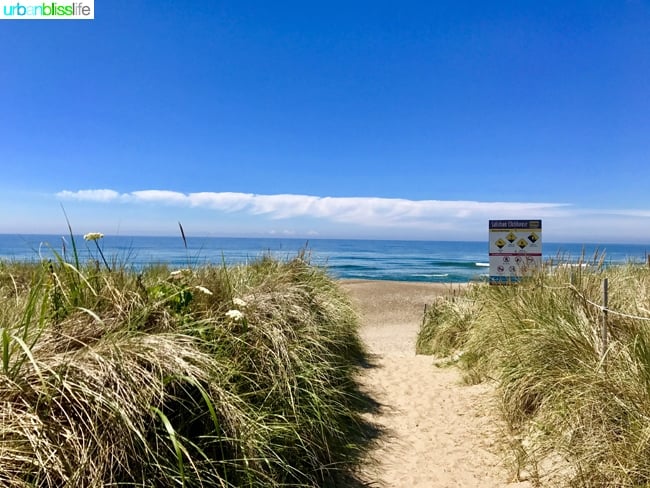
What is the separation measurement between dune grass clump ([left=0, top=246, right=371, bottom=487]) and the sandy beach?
1.27 ft

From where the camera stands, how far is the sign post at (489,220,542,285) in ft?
27.3

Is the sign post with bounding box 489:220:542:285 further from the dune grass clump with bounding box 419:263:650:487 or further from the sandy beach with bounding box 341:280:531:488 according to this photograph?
the sandy beach with bounding box 341:280:531:488

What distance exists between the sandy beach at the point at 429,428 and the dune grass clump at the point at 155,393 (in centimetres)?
39

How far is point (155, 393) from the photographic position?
2.42 metres

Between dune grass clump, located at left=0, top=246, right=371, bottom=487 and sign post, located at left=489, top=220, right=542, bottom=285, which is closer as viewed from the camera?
dune grass clump, located at left=0, top=246, right=371, bottom=487

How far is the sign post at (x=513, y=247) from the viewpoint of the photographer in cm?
833

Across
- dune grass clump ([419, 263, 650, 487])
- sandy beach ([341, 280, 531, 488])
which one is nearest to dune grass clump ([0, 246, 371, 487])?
sandy beach ([341, 280, 531, 488])

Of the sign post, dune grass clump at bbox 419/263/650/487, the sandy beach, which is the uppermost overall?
the sign post

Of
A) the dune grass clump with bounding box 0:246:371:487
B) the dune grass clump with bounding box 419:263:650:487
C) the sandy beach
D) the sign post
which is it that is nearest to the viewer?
the dune grass clump with bounding box 0:246:371:487

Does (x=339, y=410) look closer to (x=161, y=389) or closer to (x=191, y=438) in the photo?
(x=191, y=438)

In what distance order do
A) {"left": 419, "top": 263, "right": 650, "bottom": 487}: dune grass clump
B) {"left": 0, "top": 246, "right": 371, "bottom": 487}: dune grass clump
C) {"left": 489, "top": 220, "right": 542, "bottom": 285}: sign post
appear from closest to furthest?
{"left": 0, "top": 246, "right": 371, "bottom": 487}: dune grass clump < {"left": 419, "top": 263, "right": 650, "bottom": 487}: dune grass clump < {"left": 489, "top": 220, "right": 542, "bottom": 285}: sign post

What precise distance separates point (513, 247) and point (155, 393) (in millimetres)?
7763

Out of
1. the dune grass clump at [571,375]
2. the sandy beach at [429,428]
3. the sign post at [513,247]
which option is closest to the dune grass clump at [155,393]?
the sandy beach at [429,428]

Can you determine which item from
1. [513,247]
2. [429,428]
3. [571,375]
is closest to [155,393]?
[571,375]
